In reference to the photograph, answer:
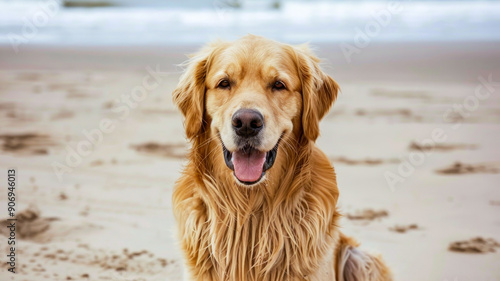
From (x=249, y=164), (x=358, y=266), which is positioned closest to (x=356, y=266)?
(x=358, y=266)

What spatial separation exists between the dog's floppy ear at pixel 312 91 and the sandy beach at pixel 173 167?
83cm

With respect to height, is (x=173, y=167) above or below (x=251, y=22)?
below

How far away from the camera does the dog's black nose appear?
2.87 metres

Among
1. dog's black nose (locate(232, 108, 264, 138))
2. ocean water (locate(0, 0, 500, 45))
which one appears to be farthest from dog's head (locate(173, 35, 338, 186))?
ocean water (locate(0, 0, 500, 45))

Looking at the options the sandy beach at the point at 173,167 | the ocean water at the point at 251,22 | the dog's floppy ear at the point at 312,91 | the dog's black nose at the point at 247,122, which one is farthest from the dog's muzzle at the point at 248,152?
the ocean water at the point at 251,22

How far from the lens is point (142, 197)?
548 centimetres

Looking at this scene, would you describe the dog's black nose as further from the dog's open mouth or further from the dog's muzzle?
the dog's open mouth

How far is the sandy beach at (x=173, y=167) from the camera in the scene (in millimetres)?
4320

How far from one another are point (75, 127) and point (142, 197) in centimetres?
291

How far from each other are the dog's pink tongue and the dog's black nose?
0.17 m

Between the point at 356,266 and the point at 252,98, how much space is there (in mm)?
1401

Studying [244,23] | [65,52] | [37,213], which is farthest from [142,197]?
[244,23]

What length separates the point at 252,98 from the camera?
2.98 m

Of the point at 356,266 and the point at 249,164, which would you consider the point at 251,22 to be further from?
the point at 249,164
